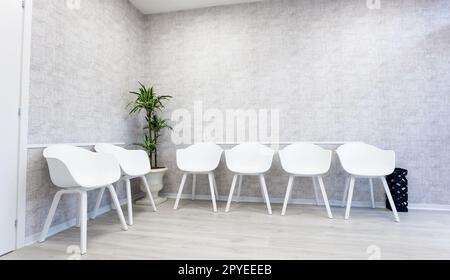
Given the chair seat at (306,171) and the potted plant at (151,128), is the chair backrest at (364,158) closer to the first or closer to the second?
the chair seat at (306,171)

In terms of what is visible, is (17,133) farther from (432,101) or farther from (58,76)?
(432,101)

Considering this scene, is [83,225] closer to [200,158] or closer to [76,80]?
[76,80]

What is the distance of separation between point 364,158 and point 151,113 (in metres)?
2.70

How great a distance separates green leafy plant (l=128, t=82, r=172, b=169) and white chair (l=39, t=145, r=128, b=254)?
99cm

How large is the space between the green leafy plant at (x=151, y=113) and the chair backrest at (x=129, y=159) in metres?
0.43

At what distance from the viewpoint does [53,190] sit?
6.98 feet

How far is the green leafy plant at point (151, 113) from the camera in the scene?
10.3 ft

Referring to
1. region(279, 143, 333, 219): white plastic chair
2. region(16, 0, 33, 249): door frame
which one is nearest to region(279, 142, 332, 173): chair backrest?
region(279, 143, 333, 219): white plastic chair

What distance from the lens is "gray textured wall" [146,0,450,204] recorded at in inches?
113

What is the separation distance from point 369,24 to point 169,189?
3358 millimetres

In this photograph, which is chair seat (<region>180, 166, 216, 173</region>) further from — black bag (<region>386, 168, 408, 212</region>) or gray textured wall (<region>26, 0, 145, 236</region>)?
black bag (<region>386, 168, 408, 212</region>)

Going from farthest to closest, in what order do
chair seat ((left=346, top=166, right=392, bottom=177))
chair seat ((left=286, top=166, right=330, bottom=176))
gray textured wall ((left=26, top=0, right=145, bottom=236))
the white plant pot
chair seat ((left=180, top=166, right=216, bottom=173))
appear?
the white plant pot, chair seat ((left=180, top=166, right=216, bottom=173)), chair seat ((left=286, top=166, right=330, bottom=176)), chair seat ((left=346, top=166, right=392, bottom=177)), gray textured wall ((left=26, top=0, right=145, bottom=236))
